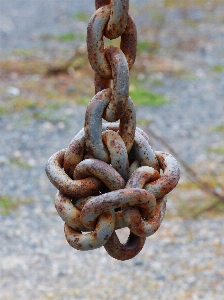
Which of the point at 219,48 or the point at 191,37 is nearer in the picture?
the point at 219,48

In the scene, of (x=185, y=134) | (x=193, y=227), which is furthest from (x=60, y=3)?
(x=193, y=227)

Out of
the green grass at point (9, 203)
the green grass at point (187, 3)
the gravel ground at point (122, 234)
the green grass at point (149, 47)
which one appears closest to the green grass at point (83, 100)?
the gravel ground at point (122, 234)

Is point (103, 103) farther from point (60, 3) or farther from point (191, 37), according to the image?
point (60, 3)

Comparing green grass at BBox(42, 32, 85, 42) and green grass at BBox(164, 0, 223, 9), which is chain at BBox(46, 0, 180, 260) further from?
green grass at BBox(164, 0, 223, 9)

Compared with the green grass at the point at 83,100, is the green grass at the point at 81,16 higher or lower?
higher

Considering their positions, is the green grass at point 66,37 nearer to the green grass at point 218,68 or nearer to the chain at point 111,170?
the green grass at point 218,68

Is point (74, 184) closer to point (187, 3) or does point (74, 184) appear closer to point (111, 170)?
point (111, 170)

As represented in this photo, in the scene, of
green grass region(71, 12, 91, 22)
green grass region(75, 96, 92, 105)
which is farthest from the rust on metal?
green grass region(71, 12, 91, 22)
